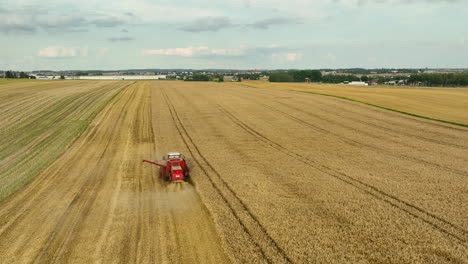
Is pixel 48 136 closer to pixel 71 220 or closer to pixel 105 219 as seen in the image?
pixel 71 220

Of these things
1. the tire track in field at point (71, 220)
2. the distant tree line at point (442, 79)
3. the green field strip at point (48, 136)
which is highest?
the distant tree line at point (442, 79)

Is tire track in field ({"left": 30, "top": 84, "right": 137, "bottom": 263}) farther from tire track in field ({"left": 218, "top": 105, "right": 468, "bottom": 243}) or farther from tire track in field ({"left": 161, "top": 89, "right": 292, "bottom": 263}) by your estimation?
tire track in field ({"left": 218, "top": 105, "right": 468, "bottom": 243})

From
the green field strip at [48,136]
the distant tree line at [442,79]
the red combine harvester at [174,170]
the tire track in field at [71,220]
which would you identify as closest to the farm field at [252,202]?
the tire track in field at [71,220]

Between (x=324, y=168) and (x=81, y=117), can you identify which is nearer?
(x=324, y=168)

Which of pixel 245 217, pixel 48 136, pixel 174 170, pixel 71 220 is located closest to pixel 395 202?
pixel 245 217

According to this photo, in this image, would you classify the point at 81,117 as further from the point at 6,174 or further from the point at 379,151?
the point at 379,151

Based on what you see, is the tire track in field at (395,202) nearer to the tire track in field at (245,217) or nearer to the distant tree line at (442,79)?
the tire track in field at (245,217)

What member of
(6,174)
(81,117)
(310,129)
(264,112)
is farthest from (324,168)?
(81,117)
